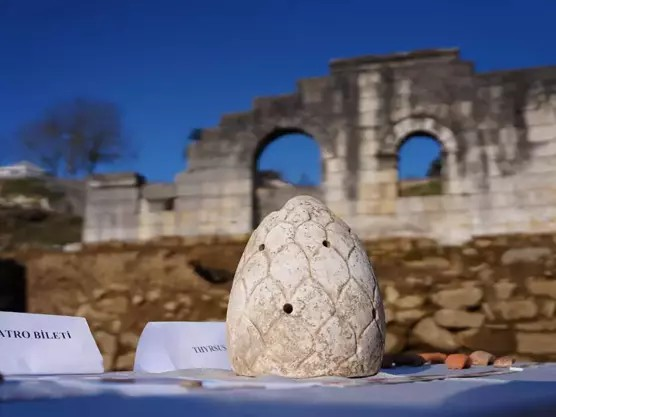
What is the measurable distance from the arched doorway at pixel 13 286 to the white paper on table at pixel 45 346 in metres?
4.90

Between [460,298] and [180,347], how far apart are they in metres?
2.64

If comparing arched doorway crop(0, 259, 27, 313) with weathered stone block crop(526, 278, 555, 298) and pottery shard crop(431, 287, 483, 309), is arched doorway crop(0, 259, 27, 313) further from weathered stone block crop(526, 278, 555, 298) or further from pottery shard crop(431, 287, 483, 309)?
weathered stone block crop(526, 278, 555, 298)

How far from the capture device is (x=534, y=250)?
255 inches

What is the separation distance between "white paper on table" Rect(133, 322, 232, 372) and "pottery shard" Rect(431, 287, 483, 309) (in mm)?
2231

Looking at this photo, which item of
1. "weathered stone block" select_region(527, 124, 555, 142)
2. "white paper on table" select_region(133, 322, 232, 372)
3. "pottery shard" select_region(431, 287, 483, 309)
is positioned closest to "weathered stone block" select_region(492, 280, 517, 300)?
"pottery shard" select_region(431, 287, 483, 309)

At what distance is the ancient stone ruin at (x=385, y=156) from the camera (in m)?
8.39

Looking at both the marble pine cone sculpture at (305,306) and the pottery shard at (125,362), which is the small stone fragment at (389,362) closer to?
the marble pine cone sculpture at (305,306)

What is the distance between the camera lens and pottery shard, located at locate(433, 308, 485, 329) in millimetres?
5539

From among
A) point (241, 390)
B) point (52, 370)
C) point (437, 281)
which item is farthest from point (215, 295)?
point (241, 390)

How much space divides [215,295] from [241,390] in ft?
13.2

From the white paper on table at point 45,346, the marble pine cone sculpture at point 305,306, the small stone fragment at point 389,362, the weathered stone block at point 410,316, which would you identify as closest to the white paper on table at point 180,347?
the white paper on table at point 45,346

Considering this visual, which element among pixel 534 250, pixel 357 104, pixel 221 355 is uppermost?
pixel 357 104
